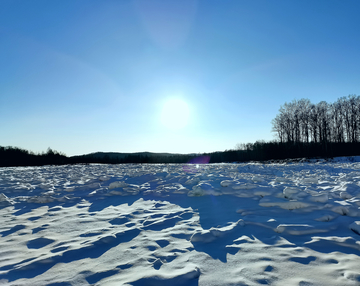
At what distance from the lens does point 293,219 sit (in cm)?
257

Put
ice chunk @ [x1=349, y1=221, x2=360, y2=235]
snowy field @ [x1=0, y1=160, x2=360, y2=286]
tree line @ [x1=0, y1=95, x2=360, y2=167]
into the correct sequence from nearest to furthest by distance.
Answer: snowy field @ [x1=0, y1=160, x2=360, y2=286], ice chunk @ [x1=349, y1=221, x2=360, y2=235], tree line @ [x1=0, y1=95, x2=360, y2=167]

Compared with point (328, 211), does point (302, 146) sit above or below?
above

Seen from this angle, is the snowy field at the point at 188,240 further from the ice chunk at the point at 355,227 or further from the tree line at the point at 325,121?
the tree line at the point at 325,121

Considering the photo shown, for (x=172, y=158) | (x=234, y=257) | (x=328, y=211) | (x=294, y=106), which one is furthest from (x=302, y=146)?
(x=234, y=257)

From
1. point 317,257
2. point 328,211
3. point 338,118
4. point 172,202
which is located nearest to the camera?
point 317,257

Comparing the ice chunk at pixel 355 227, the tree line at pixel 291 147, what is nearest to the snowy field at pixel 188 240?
the ice chunk at pixel 355 227

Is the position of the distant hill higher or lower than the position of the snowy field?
higher

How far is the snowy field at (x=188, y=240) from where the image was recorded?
59.5 inches

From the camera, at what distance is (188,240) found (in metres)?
2.12

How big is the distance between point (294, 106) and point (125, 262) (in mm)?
36815

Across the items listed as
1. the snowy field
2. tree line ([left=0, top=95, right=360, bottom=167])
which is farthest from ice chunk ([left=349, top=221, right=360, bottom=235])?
tree line ([left=0, top=95, right=360, bottom=167])

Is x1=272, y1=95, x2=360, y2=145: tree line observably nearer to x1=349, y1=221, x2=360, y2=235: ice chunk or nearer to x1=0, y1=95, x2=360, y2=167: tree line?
x1=0, y1=95, x2=360, y2=167: tree line

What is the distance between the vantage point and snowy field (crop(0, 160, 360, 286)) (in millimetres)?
1511

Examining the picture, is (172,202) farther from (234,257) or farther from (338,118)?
(338,118)
